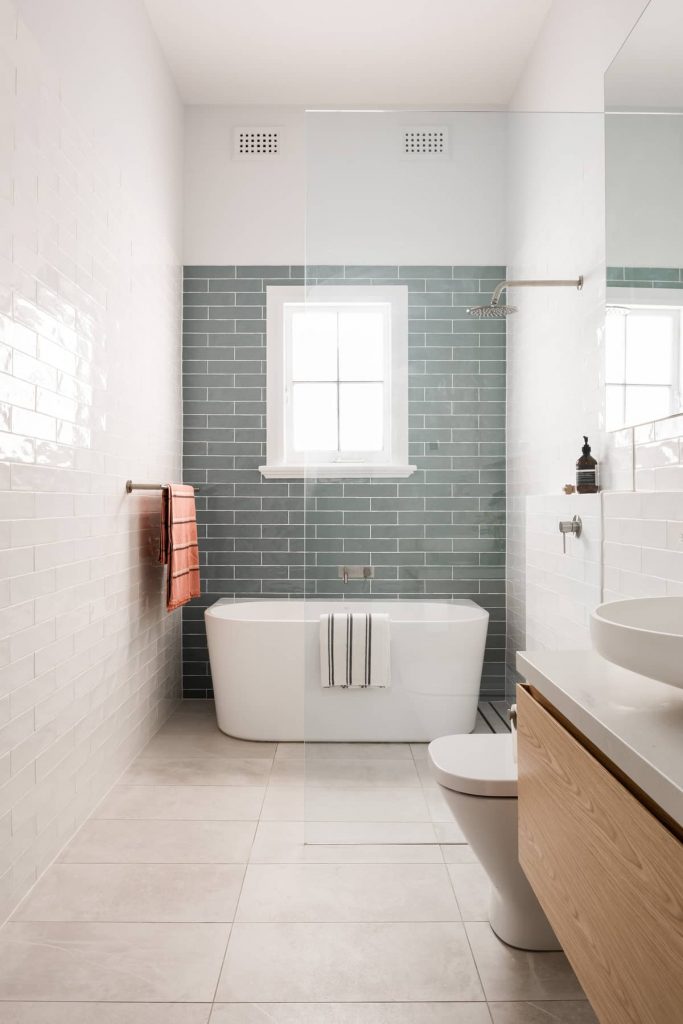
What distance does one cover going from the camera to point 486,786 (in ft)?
6.25

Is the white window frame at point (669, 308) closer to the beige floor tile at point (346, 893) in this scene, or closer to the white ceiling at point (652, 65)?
the white ceiling at point (652, 65)

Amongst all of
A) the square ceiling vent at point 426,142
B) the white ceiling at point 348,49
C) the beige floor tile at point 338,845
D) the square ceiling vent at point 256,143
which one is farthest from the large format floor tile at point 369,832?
the square ceiling vent at point 256,143

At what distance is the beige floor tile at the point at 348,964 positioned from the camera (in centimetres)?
180

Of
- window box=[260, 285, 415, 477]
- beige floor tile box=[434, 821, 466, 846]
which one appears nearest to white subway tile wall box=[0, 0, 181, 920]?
window box=[260, 285, 415, 477]

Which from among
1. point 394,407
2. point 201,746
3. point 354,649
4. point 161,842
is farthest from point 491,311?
point 201,746

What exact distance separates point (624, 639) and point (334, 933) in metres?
1.46

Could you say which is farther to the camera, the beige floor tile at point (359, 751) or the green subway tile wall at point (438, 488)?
the beige floor tile at point (359, 751)

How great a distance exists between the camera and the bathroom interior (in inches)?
69.6

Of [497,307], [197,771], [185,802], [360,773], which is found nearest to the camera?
[497,307]

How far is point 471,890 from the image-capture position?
2.30m

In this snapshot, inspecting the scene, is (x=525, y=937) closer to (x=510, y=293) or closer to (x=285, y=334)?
(x=510, y=293)

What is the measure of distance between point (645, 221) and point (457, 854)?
220 centimetres

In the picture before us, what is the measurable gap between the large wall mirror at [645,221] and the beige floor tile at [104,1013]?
2006 mm

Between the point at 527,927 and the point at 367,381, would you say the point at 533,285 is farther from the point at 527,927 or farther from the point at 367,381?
the point at 527,927
